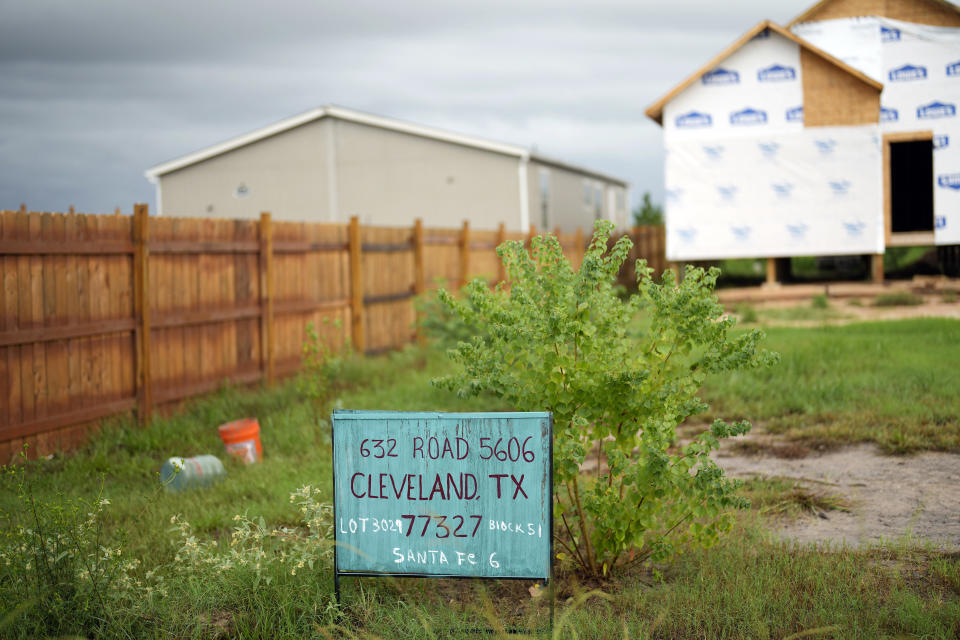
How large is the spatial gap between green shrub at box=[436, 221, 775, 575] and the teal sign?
1.04 ft

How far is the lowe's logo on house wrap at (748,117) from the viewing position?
1695cm

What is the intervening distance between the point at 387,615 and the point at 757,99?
1563cm

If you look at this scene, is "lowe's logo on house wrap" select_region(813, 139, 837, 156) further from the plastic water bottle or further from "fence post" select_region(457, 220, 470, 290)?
the plastic water bottle

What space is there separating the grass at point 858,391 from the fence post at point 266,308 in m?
5.23

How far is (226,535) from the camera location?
5.23 m

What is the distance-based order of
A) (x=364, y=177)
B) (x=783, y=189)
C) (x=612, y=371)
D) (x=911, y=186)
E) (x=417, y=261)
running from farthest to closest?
(x=364, y=177) → (x=911, y=186) → (x=783, y=189) → (x=417, y=261) → (x=612, y=371)

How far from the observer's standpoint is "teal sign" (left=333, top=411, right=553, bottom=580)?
3656 millimetres

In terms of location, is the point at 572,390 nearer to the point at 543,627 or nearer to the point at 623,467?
the point at 623,467

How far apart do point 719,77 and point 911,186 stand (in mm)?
8959

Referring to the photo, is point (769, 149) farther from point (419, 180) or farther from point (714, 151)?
point (419, 180)

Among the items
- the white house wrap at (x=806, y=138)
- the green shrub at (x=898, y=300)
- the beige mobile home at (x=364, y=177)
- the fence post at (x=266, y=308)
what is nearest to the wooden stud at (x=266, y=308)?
the fence post at (x=266, y=308)

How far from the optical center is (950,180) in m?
16.5

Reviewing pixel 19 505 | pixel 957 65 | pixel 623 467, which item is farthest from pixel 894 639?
pixel 957 65

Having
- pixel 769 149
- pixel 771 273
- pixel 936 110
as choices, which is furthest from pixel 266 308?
pixel 936 110
